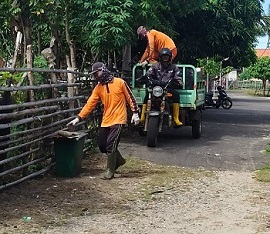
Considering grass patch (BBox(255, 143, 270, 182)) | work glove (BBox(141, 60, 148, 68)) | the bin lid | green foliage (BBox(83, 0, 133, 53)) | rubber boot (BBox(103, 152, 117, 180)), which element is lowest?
grass patch (BBox(255, 143, 270, 182))

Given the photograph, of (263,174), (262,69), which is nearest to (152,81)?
(263,174)

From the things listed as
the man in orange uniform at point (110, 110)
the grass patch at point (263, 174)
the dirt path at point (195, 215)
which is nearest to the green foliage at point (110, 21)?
the man in orange uniform at point (110, 110)

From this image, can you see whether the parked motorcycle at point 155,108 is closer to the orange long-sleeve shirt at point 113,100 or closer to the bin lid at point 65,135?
the orange long-sleeve shirt at point 113,100

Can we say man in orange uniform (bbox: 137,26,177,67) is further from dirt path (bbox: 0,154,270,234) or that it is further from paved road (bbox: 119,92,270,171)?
dirt path (bbox: 0,154,270,234)

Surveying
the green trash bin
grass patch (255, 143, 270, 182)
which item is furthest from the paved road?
the green trash bin

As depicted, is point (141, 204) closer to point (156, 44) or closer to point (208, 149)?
point (208, 149)

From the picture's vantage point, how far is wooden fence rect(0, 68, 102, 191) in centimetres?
800

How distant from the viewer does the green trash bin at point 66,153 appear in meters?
9.14

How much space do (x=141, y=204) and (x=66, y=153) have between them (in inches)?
78.8

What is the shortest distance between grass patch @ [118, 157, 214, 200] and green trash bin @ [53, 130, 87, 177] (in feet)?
2.89

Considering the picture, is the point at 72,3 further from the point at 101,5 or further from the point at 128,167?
the point at 128,167

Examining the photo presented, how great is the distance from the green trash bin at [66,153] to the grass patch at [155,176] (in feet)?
2.89

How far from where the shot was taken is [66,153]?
9242mm

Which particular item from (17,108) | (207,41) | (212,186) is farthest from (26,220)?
(207,41)
